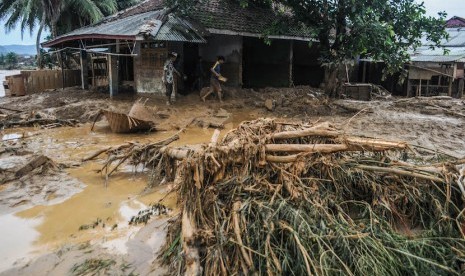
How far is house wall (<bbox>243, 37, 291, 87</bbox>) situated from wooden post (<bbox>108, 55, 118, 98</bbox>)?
566 cm

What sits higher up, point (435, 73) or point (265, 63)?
point (265, 63)

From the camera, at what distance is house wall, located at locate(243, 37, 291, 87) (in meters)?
16.7

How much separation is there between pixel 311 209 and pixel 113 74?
491 inches

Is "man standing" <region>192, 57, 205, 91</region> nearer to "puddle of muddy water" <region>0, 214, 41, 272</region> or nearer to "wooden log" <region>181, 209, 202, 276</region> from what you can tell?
"puddle of muddy water" <region>0, 214, 41, 272</region>

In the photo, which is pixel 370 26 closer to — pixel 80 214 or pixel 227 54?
pixel 227 54

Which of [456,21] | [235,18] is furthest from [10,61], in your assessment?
[456,21]

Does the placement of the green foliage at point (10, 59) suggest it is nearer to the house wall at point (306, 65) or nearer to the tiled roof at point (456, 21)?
the house wall at point (306, 65)

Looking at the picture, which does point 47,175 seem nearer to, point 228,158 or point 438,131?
point 228,158

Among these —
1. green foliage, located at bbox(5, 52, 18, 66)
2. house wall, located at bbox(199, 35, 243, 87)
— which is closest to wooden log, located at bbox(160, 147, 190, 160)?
house wall, located at bbox(199, 35, 243, 87)

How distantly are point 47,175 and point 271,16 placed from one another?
41.1ft

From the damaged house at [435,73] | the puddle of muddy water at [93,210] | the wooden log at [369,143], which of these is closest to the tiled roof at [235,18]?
the damaged house at [435,73]

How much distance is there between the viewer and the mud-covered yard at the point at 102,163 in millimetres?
4181

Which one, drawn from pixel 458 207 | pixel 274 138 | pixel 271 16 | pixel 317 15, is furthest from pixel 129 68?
pixel 458 207

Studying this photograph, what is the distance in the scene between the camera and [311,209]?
3623 millimetres
